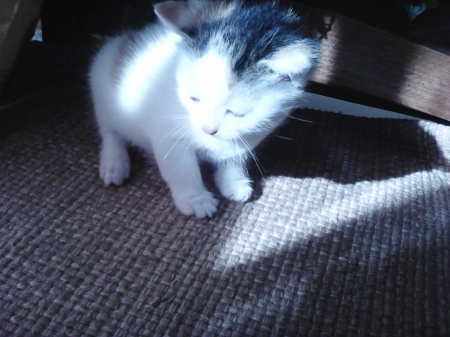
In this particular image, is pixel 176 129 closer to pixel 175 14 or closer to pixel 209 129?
pixel 209 129

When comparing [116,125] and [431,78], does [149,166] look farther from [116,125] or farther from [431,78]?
[431,78]

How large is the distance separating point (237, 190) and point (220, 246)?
0.68 feet

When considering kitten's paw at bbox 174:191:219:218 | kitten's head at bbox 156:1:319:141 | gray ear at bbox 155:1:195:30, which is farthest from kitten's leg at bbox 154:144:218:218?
gray ear at bbox 155:1:195:30

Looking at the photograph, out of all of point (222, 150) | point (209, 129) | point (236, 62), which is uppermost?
point (236, 62)

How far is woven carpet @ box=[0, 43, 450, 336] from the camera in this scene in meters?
0.79

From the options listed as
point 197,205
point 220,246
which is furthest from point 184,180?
point 220,246

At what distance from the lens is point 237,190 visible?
110cm

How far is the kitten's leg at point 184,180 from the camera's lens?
102 centimetres

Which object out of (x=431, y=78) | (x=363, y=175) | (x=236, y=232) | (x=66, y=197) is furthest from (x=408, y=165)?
(x=66, y=197)

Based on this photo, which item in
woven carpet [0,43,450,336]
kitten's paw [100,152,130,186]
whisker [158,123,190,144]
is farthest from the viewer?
kitten's paw [100,152,130,186]

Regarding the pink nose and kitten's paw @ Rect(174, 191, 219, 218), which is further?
kitten's paw @ Rect(174, 191, 219, 218)

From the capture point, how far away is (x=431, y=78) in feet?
4.87

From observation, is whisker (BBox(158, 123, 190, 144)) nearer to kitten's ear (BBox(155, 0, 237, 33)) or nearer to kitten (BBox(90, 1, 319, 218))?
kitten (BBox(90, 1, 319, 218))

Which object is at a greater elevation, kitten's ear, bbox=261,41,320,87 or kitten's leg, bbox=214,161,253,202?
kitten's ear, bbox=261,41,320,87
